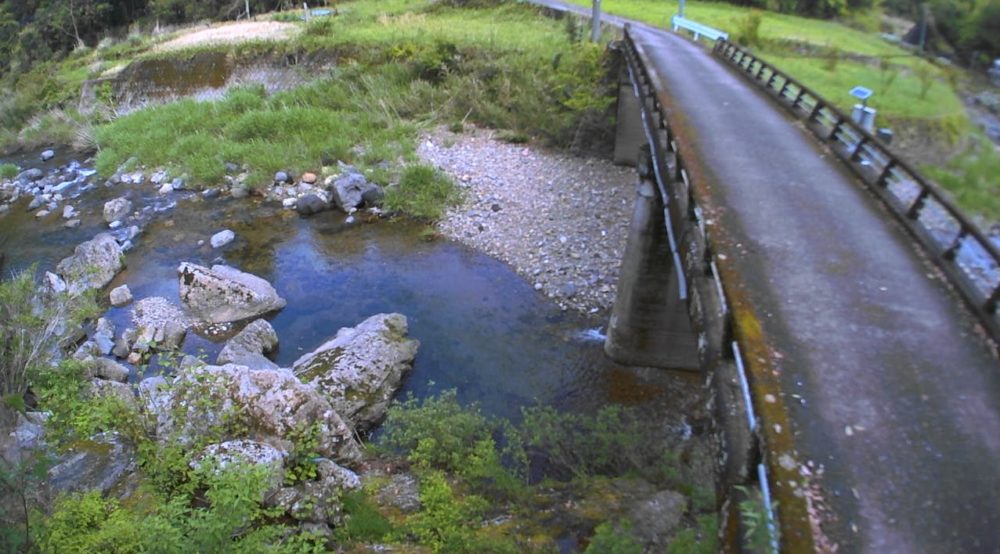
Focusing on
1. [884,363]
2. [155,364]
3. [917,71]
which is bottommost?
[155,364]

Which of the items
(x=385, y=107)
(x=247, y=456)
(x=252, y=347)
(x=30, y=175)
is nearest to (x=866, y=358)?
(x=247, y=456)

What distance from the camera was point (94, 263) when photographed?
20.7 m

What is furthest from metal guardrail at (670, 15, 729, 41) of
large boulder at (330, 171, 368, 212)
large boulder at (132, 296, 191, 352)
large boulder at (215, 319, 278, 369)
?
large boulder at (132, 296, 191, 352)

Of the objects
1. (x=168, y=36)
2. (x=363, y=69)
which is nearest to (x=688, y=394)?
(x=363, y=69)

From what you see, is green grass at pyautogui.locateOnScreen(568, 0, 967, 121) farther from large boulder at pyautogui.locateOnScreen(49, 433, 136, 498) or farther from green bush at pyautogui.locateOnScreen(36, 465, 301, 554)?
large boulder at pyautogui.locateOnScreen(49, 433, 136, 498)

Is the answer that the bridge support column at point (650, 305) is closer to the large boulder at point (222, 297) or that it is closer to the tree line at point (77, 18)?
the large boulder at point (222, 297)

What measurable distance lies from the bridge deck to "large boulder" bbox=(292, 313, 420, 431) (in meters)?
8.18

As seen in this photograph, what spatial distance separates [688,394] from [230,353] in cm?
1091

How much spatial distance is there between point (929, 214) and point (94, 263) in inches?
879

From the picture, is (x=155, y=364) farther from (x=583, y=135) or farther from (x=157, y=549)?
(x=583, y=135)

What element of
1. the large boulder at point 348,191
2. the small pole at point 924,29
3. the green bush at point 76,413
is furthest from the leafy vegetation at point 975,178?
the large boulder at point 348,191

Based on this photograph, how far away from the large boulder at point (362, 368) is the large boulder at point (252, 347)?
0.91 m

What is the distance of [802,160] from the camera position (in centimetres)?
1321

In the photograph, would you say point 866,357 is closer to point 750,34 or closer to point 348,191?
point 348,191
